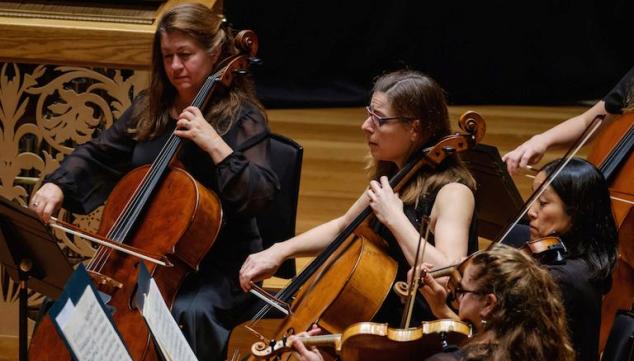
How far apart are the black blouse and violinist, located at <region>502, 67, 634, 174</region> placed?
2.23ft

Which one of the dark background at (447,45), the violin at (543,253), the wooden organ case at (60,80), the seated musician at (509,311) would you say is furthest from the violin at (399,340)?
the dark background at (447,45)

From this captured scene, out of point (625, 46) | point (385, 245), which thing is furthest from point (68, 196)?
point (625, 46)

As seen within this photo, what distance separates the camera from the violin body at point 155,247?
288 cm

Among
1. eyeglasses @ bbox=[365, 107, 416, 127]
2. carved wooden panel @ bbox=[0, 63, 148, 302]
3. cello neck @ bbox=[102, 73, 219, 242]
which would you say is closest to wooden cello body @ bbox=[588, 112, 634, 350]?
eyeglasses @ bbox=[365, 107, 416, 127]

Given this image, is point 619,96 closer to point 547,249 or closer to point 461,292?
point 547,249

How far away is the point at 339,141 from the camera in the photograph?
5598 millimetres

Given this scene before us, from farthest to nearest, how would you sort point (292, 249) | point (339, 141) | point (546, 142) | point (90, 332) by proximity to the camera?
point (339, 141)
point (546, 142)
point (292, 249)
point (90, 332)

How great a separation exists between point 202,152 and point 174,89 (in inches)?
8.9

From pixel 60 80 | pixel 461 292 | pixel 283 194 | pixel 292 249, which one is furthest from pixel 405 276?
Answer: pixel 60 80

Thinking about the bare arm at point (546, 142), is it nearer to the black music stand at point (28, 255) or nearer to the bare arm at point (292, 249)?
the bare arm at point (292, 249)

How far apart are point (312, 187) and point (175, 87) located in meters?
1.71

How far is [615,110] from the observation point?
131 inches

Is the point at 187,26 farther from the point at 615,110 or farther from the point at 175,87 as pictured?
the point at 615,110

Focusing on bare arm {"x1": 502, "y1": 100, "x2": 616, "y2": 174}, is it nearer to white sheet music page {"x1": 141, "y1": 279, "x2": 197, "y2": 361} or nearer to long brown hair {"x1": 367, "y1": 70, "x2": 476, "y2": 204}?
long brown hair {"x1": 367, "y1": 70, "x2": 476, "y2": 204}
